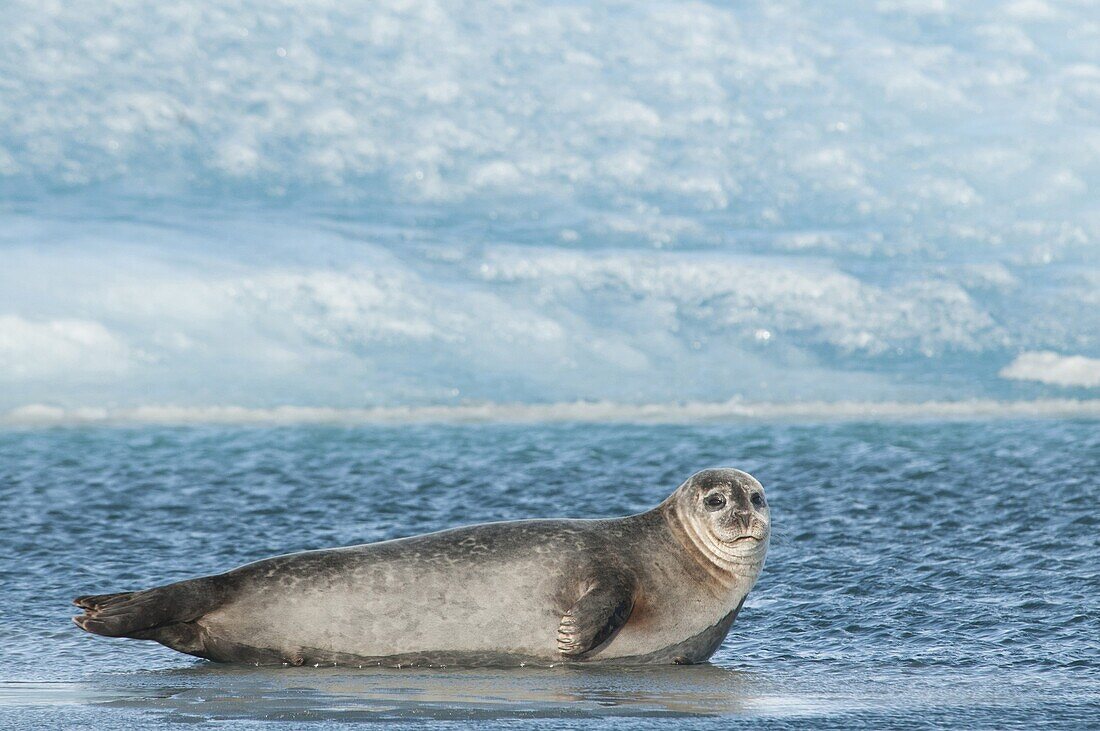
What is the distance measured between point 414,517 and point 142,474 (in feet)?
17.2

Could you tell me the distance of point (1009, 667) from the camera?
804 centimetres

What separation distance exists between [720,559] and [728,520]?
0.81ft

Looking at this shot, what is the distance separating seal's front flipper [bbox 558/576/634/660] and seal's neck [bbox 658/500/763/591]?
2.29 feet

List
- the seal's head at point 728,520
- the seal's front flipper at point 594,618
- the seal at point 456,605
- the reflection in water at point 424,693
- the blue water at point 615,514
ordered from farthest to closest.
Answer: the seal's head at point 728,520 < the seal at point 456,605 < the seal's front flipper at point 594,618 < the blue water at point 615,514 < the reflection in water at point 424,693

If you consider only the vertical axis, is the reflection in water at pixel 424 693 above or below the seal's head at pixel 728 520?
below

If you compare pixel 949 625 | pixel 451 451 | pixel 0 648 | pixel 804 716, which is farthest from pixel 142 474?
pixel 804 716

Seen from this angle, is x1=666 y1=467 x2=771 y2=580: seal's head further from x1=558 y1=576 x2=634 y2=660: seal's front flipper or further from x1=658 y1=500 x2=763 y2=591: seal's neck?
x1=558 y1=576 x2=634 y2=660: seal's front flipper

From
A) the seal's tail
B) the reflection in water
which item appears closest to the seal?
the seal's tail

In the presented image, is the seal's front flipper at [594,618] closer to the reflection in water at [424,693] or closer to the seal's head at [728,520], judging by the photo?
the reflection in water at [424,693]

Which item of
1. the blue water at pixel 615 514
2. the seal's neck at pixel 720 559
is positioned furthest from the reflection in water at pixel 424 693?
the seal's neck at pixel 720 559

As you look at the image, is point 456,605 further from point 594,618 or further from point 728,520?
point 728,520

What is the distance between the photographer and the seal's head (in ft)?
28.9

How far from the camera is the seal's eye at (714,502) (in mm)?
8891

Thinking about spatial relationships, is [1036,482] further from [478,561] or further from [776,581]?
[478,561]
